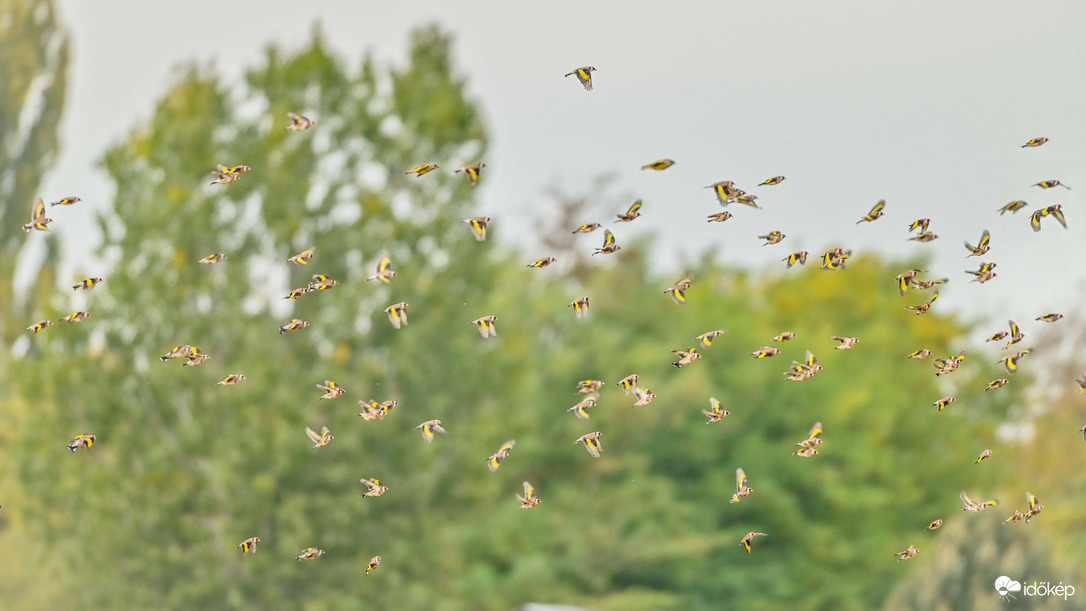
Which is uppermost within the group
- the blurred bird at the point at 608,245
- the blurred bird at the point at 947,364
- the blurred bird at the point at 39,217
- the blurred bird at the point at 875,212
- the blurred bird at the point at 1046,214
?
the blurred bird at the point at 39,217

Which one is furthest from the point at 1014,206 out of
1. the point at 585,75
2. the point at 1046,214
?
the point at 585,75

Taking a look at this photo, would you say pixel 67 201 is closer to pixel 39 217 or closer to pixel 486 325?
pixel 39 217

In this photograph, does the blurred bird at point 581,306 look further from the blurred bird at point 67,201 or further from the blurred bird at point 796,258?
the blurred bird at point 67,201

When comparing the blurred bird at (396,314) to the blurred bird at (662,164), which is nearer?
the blurred bird at (662,164)

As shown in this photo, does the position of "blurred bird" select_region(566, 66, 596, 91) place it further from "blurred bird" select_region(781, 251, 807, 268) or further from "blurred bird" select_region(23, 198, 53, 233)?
"blurred bird" select_region(23, 198, 53, 233)

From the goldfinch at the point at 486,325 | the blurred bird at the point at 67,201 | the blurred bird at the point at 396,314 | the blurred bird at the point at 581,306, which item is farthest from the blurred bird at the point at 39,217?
the blurred bird at the point at 581,306

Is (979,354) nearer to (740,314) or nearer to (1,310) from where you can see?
(740,314)

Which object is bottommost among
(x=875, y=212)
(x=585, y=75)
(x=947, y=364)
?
(x=947, y=364)

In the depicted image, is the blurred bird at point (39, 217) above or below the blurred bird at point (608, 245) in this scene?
above
